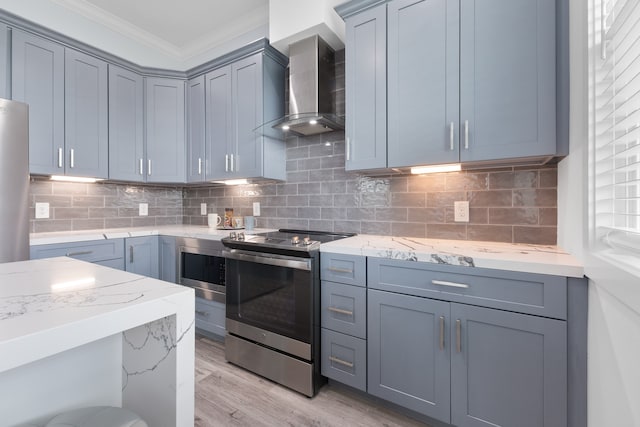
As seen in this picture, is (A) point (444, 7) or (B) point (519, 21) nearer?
(B) point (519, 21)

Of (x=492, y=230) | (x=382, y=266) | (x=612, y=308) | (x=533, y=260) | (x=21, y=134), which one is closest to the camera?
(x=612, y=308)

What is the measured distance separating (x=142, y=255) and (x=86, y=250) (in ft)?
1.38

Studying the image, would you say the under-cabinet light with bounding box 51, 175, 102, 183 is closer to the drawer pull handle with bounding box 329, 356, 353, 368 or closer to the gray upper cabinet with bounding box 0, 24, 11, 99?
the gray upper cabinet with bounding box 0, 24, 11, 99

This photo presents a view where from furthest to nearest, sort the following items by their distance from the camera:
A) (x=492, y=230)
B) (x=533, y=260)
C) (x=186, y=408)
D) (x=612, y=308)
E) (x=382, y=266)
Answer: (x=492, y=230) → (x=382, y=266) → (x=533, y=260) → (x=612, y=308) → (x=186, y=408)

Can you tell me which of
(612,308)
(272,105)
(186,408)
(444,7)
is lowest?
(186,408)

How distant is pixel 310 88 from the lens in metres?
2.21

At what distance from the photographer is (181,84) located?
295 centimetres

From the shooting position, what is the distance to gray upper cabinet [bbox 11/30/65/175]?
2.14m

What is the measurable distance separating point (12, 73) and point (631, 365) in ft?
12.0

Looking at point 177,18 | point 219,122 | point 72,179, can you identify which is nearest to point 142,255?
point 72,179

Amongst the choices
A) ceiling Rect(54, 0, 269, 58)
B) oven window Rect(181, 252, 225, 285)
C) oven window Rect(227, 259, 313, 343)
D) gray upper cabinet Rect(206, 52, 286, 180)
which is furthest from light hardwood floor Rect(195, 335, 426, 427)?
ceiling Rect(54, 0, 269, 58)

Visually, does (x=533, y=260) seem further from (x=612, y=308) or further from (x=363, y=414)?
(x=363, y=414)

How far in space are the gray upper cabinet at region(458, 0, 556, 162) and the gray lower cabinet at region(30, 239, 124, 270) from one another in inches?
106

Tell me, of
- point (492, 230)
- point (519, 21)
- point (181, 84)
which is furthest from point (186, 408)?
point (181, 84)
